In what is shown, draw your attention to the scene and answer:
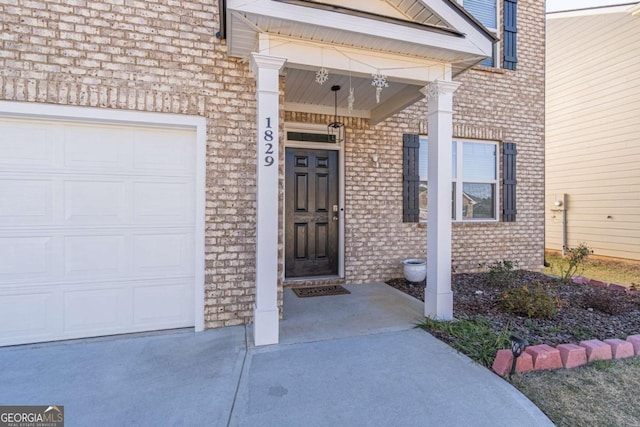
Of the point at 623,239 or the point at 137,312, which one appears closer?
the point at 137,312

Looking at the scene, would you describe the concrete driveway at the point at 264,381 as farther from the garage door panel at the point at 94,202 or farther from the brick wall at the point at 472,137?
the brick wall at the point at 472,137

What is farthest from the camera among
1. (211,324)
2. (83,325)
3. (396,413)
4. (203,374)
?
(211,324)

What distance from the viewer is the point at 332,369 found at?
244 cm

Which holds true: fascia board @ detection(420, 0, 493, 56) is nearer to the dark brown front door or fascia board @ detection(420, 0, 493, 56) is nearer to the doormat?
the dark brown front door

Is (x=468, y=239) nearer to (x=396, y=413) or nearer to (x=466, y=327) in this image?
(x=466, y=327)

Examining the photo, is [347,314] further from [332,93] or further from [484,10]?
[484,10]

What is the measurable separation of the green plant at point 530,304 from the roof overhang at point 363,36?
2.62m

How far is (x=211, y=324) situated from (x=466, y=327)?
101 inches

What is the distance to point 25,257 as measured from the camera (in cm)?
→ 290

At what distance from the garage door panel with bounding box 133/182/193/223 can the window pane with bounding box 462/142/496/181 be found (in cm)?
457

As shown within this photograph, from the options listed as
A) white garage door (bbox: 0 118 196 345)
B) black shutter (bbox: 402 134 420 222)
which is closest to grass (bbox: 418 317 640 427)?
black shutter (bbox: 402 134 420 222)

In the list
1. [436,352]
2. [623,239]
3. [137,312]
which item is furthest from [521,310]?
[623,239]

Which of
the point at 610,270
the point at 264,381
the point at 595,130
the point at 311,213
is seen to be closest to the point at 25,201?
the point at 264,381
